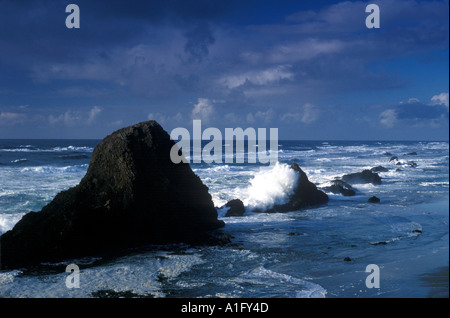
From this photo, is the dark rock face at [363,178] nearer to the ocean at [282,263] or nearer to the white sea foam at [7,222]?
the ocean at [282,263]

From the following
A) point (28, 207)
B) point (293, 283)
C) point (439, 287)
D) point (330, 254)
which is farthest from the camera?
point (28, 207)

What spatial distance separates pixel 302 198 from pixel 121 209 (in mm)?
10156

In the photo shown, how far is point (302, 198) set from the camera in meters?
19.0

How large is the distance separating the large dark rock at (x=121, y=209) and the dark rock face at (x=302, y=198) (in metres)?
5.06

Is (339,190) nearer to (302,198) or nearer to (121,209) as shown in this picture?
(302,198)

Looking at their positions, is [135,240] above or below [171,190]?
below

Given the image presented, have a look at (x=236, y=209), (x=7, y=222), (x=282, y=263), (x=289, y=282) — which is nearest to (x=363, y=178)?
(x=236, y=209)

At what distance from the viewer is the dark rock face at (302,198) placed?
18.1 meters

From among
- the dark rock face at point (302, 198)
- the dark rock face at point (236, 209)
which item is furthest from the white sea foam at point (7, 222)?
the dark rock face at point (302, 198)
